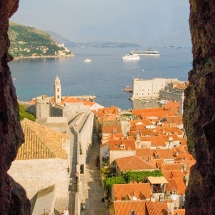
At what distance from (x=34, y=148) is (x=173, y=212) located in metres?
5.62

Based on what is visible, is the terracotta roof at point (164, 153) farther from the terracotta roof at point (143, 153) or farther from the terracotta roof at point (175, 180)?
the terracotta roof at point (175, 180)

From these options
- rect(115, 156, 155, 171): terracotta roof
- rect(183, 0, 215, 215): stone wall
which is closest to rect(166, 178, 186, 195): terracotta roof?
rect(115, 156, 155, 171): terracotta roof

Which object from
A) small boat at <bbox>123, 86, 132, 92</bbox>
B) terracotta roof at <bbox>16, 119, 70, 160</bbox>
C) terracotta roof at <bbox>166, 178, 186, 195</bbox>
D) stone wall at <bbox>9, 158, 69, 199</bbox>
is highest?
terracotta roof at <bbox>16, 119, 70, 160</bbox>

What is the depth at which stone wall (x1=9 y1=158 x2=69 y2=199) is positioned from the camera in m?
13.0

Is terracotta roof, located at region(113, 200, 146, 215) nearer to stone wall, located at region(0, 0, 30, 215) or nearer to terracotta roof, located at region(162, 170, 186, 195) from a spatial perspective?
terracotta roof, located at region(162, 170, 186, 195)

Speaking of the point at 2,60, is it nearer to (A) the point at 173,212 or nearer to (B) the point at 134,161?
(A) the point at 173,212

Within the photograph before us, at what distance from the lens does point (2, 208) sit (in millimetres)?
3783

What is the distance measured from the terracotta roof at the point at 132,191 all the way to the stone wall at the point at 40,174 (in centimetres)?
500

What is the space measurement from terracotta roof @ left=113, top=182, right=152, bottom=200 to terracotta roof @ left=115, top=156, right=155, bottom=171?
119 inches

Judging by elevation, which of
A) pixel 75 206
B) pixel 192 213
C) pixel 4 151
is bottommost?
pixel 75 206

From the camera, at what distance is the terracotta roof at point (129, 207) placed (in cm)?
1515

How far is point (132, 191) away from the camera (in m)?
18.0

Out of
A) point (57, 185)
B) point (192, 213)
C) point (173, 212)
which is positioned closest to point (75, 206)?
point (57, 185)

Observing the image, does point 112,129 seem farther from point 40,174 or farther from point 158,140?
point 40,174
